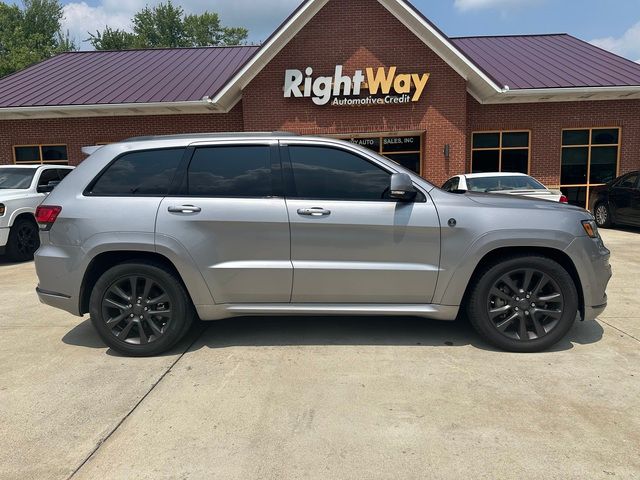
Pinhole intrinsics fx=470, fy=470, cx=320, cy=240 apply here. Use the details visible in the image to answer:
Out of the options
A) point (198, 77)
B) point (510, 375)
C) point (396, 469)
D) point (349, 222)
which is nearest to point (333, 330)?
point (349, 222)

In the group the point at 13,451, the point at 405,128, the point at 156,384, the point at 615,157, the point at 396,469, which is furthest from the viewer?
the point at 615,157

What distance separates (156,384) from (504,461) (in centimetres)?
248

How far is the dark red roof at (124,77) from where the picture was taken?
582 inches

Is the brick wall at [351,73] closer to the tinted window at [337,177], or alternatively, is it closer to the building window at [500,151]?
the building window at [500,151]

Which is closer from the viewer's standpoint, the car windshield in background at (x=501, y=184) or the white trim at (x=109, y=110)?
the car windshield in background at (x=501, y=184)

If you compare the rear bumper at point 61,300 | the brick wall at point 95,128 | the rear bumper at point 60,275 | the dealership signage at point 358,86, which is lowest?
the rear bumper at point 61,300

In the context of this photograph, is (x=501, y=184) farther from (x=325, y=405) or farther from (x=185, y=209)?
(x=325, y=405)

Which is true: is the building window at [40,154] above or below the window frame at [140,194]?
above

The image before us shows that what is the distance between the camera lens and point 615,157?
15.4 m

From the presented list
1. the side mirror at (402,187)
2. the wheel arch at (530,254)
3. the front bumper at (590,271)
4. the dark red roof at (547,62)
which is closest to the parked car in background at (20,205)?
the side mirror at (402,187)

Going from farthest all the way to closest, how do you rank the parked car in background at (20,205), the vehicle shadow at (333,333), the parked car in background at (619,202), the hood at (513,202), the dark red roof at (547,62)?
the dark red roof at (547,62) → the parked car in background at (619,202) → the parked car in background at (20,205) → the vehicle shadow at (333,333) → the hood at (513,202)

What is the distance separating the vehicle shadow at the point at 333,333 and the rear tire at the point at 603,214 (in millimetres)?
8711

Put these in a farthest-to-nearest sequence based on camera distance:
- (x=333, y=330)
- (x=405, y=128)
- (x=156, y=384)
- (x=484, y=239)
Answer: (x=405, y=128), (x=333, y=330), (x=484, y=239), (x=156, y=384)

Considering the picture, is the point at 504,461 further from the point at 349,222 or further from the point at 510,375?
the point at 349,222
